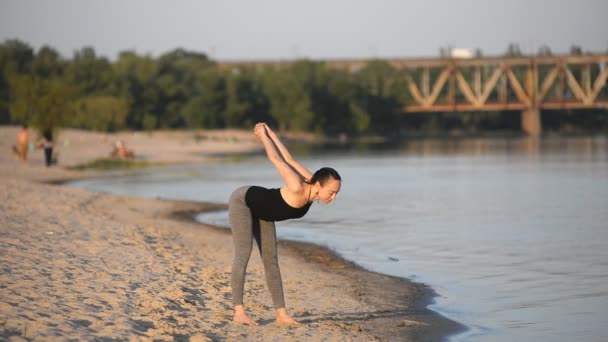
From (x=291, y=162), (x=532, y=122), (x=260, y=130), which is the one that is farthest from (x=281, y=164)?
(x=532, y=122)

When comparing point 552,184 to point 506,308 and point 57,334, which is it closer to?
point 506,308

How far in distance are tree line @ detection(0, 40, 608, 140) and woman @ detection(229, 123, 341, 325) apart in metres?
59.4

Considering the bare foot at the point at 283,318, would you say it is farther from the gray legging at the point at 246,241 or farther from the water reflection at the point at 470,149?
the water reflection at the point at 470,149

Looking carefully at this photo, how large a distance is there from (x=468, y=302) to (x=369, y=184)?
22.9 meters

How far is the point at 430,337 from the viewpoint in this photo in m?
9.05

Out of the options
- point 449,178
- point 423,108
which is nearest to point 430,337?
point 449,178

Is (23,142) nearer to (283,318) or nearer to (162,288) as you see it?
(162,288)

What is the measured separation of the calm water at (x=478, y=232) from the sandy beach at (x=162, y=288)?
2.53 feet

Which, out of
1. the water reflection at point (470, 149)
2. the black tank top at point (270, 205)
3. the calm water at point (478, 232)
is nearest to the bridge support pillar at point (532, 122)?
the water reflection at point (470, 149)

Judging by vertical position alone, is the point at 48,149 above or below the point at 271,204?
below

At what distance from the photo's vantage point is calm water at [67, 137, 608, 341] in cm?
1066

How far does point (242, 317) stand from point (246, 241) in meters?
0.82

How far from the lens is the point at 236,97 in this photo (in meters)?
94.6

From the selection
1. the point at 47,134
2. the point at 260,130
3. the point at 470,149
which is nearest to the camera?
the point at 260,130
